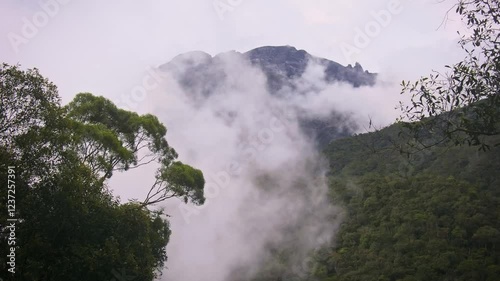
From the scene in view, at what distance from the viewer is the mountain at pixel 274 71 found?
119625mm

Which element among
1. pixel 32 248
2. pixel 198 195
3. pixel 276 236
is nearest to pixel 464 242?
pixel 276 236

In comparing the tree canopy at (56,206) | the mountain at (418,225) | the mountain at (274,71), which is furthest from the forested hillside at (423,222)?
the mountain at (274,71)

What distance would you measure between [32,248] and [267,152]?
9805 cm

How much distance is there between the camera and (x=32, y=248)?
7867mm

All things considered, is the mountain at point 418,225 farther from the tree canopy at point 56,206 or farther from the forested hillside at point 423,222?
the tree canopy at point 56,206

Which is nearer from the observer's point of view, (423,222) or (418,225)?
(423,222)

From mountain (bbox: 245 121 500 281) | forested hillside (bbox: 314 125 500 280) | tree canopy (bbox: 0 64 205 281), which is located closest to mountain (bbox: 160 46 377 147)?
forested hillside (bbox: 314 125 500 280)

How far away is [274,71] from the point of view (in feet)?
417

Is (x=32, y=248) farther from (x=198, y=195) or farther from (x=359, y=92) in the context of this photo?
(x=359, y=92)

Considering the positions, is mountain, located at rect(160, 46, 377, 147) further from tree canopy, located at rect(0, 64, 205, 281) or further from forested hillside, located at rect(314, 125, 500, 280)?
tree canopy, located at rect(0, 64, 205, 281)

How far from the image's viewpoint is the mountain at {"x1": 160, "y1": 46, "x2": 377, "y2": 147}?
392 feet

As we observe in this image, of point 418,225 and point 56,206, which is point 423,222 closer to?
point 418,225

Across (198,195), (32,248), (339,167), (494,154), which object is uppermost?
(339,167)

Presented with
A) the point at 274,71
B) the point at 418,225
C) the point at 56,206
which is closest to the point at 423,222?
the point at 418,225
